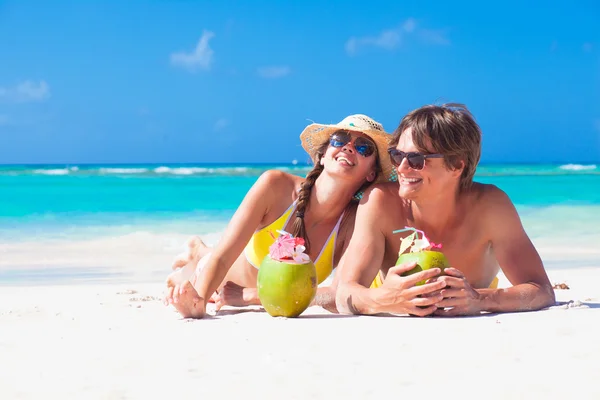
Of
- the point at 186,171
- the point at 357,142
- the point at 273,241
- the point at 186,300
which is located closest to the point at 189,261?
the point at 273,241

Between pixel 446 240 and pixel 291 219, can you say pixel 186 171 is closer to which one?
pixel 291 219

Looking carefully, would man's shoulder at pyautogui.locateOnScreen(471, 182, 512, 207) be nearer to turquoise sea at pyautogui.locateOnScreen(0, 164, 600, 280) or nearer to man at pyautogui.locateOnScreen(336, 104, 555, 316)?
man at pyautogui.locateOnScreen(336, 104, 555, 316)

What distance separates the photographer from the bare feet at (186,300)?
4.28m

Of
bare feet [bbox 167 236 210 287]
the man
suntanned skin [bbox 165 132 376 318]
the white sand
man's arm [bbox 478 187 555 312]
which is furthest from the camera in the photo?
bare feet [bbox 167 236 210 287]

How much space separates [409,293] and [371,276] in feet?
1.63

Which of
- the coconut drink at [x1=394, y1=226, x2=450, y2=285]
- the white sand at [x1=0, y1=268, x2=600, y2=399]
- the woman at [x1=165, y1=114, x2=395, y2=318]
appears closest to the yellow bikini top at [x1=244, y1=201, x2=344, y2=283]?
the woman at [x1=165, y1=114, x2=395, y2=318]

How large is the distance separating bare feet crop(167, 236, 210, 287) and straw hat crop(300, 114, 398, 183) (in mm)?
1387

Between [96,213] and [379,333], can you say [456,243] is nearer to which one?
[379,333]

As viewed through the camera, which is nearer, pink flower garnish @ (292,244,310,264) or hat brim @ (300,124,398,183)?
pink flower garnish @ (292,244,310,264)

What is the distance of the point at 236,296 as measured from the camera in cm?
515

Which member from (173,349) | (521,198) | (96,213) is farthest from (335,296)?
(521,198)

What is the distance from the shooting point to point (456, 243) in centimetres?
461

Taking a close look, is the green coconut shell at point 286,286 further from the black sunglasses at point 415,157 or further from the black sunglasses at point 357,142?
the black sunglasses at point 357,142

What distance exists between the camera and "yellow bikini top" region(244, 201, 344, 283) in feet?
16.4
